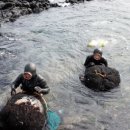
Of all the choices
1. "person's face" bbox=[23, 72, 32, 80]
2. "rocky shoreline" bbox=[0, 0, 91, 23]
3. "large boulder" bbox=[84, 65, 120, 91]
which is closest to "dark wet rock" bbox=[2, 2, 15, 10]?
"rocky shoreline" bbox=[0, 0, 91, 23]

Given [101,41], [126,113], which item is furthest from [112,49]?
[126,113]

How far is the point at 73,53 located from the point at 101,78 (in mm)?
3980

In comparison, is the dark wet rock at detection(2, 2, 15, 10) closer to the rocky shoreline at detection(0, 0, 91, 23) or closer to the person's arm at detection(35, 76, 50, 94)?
the rocky shoreline at detection(0, 0, 91, 23)

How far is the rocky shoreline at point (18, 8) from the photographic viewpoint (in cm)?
2007

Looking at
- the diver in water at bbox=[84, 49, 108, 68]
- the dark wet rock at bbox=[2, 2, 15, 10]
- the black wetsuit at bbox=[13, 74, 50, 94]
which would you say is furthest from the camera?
the dark wet rock at bbox=[2, 2, 15, 10]

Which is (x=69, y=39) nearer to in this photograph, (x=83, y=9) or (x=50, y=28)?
(x=50, y=28)

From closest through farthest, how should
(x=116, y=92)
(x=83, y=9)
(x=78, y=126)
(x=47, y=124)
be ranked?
(x=47, y=124), (x=78, y=126), (x=116, y=92), (x=83, y=9)

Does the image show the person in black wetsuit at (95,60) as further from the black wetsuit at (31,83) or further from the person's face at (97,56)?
the black wetsuit at (31,83)

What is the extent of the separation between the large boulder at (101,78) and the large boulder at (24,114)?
3567 millimetres

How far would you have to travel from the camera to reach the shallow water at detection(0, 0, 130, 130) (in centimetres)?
1104

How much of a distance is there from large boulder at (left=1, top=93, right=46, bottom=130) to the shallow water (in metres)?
1.68

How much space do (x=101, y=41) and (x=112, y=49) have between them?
3.05 ft

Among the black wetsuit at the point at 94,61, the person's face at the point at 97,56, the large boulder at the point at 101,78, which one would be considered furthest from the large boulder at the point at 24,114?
the black wetsuit at the point at 94,61

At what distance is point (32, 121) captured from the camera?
8.48 m
